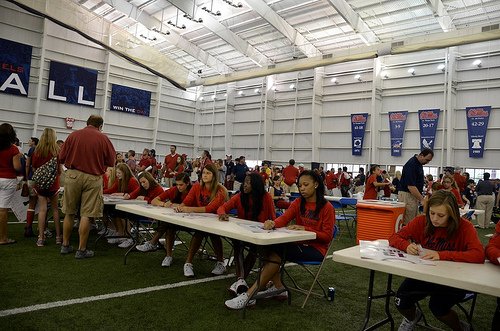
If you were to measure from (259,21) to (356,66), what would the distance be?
16.0ft

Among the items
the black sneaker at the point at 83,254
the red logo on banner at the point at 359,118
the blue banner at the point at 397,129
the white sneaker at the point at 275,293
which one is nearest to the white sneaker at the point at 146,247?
the black sneaker at the point at 83,254

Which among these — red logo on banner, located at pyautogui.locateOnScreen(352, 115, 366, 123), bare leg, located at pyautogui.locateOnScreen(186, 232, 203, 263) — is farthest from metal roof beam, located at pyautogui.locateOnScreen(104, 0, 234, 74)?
bare leg, located at pyautogui.locateOnScreen(186, 232, 203, 263)

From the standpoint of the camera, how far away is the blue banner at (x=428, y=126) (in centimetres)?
1453

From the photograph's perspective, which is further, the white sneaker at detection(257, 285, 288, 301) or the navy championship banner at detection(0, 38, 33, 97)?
the navy championship banner at detection(0, 38, 33, 97)

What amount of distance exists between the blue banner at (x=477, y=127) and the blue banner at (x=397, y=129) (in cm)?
237

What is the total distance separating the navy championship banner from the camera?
14650 millimetres

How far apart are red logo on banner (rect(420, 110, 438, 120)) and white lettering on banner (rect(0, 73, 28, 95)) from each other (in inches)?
633

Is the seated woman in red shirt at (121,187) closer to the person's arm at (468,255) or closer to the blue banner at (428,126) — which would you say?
the person's arm at (468,255)

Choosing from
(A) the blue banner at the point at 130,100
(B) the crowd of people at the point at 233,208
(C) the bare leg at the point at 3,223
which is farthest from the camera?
(A) the blue banner at the point at 130,100

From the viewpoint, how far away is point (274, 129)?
19844 mm

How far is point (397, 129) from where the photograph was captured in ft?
50.7

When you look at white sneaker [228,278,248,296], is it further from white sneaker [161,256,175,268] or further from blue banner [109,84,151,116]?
blue banner [109,84,151,116]

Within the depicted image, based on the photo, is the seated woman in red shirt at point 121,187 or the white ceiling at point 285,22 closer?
the seated woman in red shirt at point 121,187

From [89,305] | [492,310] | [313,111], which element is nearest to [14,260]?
[89,305]
